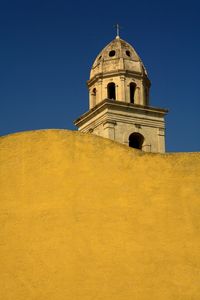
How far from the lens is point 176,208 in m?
8.00

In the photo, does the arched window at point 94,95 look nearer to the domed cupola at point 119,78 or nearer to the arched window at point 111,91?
the domed cupola at point 119,78

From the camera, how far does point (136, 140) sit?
24953 mm

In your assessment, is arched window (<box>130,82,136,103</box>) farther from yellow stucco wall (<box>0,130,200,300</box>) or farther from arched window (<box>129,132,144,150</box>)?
yellow stucco wall (<box>0,130,200,300</box>)

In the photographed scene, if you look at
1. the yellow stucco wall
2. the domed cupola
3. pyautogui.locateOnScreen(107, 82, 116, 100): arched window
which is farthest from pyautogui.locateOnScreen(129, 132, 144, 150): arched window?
the yellow stucco wall

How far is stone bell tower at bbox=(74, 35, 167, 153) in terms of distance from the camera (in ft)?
78.3

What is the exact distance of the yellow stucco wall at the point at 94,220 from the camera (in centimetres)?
761

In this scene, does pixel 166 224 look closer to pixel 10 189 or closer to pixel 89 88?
pixel 10 189

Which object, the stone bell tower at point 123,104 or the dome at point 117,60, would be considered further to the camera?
the dome at point 117,60

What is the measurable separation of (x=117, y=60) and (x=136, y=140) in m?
3.82

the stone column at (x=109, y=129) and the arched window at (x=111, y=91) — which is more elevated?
the arched window at (x=111, y=91)

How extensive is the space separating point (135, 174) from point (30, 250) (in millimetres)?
1923

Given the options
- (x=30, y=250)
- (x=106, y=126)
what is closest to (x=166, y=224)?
(x=30, y=250)

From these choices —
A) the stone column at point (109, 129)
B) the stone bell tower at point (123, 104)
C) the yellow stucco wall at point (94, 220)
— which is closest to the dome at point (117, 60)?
the stone bell tower at point (123, 104)

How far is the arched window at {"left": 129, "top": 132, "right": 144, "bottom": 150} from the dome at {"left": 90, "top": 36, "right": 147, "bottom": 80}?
115 inches
